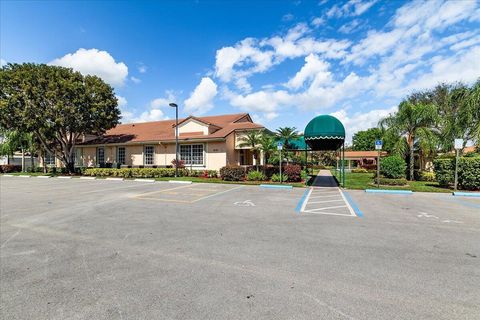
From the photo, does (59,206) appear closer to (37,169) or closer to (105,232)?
(105,232)

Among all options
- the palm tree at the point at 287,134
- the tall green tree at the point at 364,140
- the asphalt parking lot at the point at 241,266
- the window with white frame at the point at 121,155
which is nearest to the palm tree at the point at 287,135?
the palm tree at the point at 287,134

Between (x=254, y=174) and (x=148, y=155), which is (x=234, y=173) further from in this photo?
(x=148, y=155)

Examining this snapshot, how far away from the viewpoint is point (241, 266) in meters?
4.13

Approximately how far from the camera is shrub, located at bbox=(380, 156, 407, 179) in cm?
1703

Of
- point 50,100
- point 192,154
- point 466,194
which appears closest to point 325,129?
point 466,194

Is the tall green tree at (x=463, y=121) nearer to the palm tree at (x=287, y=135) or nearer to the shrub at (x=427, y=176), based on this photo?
the shrub at (x=427, y=176)

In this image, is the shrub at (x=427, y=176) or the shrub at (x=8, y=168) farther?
the shrub at (x=8, y=168)

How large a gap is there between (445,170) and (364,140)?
2229 inches

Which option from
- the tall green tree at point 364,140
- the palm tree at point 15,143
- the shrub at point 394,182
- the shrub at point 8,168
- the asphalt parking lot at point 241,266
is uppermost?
the tall green tree at point 364,140

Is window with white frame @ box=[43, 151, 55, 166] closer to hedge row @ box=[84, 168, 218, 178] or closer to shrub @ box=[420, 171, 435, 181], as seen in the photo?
hedge row @ box=[84, 168, 218, 178]

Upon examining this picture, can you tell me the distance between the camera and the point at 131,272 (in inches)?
155

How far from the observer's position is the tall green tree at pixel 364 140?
6419cm

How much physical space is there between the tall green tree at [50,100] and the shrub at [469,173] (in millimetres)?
29990

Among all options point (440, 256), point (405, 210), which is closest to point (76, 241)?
point (440, 256)
